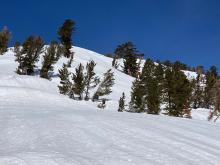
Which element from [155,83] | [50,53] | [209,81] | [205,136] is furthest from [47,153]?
[209,81]

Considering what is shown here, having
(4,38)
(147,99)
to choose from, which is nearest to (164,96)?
(147,99)

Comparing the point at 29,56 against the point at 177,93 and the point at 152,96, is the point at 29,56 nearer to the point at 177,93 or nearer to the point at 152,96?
the point at 152,96

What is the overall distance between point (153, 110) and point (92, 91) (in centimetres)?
860

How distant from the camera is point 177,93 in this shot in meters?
43.0

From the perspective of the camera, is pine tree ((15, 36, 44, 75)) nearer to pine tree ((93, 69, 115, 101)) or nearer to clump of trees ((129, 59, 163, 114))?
pine tree ((93, 69, 115, 101))

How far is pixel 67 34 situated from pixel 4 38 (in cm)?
980

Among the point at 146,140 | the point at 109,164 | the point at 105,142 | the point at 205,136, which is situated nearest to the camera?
the point at 109,164

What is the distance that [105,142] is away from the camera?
396 inches

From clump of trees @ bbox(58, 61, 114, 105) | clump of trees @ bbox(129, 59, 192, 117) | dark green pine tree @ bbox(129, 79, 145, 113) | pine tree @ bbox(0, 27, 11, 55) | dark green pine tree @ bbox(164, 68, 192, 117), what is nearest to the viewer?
clump of trees @ bbox(58, 61, 114, 105)

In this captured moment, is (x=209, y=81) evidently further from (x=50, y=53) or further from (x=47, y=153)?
(x=47, y=153)

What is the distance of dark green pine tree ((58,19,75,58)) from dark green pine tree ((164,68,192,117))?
752 inches

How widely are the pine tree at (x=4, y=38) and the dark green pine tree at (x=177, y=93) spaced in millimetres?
25147

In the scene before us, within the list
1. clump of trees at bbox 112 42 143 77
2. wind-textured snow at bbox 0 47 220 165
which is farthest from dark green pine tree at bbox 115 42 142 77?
wind-textured snow at bbox 0 47 220 165

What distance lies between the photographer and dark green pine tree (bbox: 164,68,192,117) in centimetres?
4062
